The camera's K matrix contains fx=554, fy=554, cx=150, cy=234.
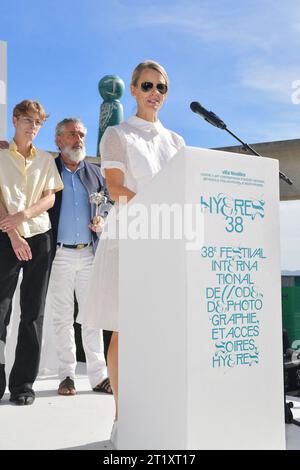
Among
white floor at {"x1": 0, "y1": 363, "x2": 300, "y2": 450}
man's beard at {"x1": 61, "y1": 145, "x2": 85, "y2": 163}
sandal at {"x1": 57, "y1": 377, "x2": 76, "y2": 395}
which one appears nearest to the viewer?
white floor at {"x1": 0, "y1": 363, "x2": 300, "y2": 450}

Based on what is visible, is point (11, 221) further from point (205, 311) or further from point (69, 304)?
point (205, 311)

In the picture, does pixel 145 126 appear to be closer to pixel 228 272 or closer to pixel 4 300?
pixel 228 272

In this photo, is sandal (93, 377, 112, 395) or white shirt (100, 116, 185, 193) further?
sandal (93, 377, 112, 395)

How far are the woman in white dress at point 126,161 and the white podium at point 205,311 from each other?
26 cm

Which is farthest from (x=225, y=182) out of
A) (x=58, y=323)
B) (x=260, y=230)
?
(x=58, y=323)

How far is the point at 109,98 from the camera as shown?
675 cm

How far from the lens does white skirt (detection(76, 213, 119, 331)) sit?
73.1 inches

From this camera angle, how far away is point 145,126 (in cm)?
194

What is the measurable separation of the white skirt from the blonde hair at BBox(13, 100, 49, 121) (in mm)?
1054

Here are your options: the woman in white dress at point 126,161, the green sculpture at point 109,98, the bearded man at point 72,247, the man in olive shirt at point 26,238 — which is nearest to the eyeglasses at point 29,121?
the man in olive shirt at point 26,238

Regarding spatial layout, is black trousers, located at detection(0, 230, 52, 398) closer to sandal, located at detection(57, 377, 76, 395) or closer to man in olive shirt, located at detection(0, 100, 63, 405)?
man in olive shirt, located at detection(0, 100, 63, 405)

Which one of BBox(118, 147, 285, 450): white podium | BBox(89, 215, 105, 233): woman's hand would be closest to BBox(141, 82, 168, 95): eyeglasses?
BBox(118, 147, 285, 450): white podium

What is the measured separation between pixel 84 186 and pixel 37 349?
0.91 m

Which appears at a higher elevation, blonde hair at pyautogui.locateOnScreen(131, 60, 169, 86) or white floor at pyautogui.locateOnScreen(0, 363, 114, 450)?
blonde hair at pyautogui.locateOnScreen(131, 60, 169, 86)
